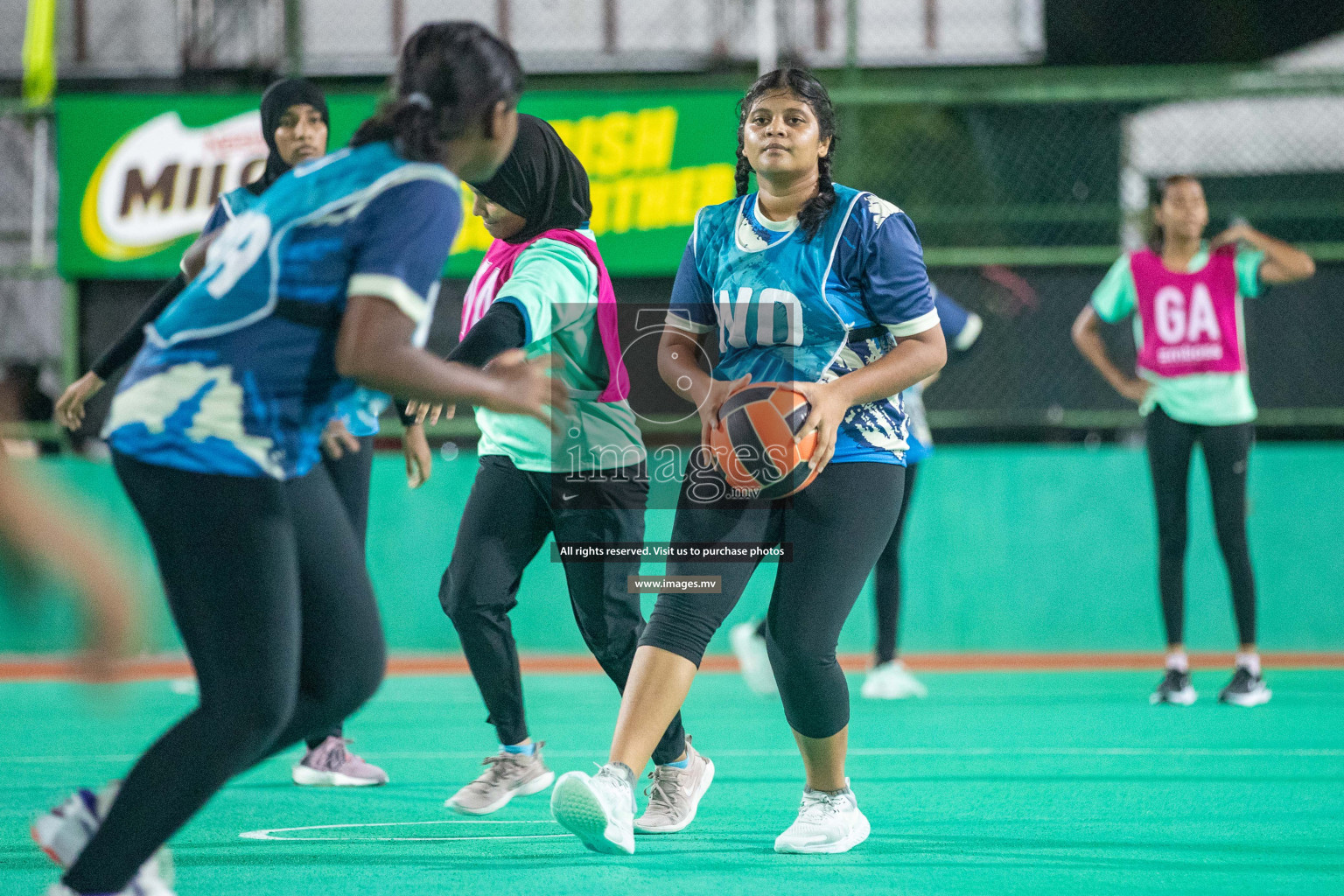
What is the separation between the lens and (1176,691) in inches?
255

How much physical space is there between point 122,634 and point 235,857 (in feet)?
6.02

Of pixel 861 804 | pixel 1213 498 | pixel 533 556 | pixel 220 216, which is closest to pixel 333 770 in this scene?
pixel 533 556

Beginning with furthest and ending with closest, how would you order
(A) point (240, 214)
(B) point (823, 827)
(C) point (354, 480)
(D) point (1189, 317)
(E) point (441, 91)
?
(D) point (1189, 317)
(C) point (354, 480)
(A) point (240, 214)
(B) point (823, 827)
(E) point (441, 91)

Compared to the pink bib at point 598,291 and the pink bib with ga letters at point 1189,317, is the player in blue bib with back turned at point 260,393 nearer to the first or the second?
the pink bib at point 598,291

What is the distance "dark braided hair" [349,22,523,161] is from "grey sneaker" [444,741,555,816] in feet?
7.13

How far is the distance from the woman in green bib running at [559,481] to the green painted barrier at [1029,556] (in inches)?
193

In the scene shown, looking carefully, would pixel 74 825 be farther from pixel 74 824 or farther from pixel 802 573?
pixel 802 573

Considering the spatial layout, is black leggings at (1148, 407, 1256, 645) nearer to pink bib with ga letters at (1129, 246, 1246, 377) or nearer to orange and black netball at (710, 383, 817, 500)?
pink bib with ga letters at (1129, 246, 1246, 377)

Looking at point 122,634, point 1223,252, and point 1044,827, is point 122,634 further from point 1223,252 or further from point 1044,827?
point 1223,252

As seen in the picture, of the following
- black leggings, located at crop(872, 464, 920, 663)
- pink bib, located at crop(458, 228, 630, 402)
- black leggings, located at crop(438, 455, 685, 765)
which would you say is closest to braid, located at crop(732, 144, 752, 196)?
pink bib, located at crop(458, 228, 630, 402)

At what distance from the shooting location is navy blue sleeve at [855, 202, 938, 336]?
351cm

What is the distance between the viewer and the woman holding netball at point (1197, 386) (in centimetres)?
657

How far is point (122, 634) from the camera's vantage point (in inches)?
75.2

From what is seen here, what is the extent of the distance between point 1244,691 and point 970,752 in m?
1.98
